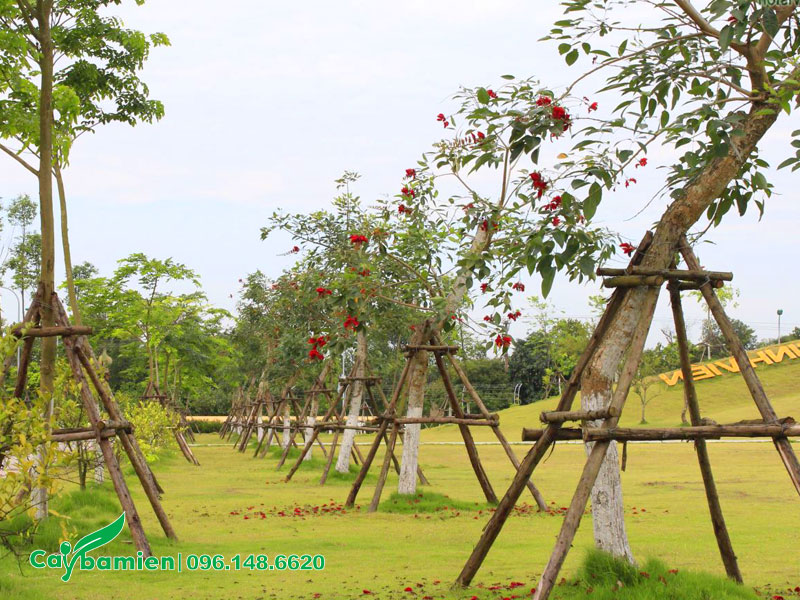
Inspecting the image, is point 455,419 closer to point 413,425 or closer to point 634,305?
point 413,425

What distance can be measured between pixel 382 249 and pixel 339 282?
0.80 m

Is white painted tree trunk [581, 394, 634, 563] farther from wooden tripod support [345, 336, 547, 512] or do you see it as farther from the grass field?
wooden tripod support [345, 336, 547, 512]

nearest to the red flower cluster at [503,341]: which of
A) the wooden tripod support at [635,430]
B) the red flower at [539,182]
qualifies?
the wooden tripod support at [635,430]

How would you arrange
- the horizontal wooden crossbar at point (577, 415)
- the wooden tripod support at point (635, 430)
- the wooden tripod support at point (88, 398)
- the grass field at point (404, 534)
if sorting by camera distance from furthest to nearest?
1. the wooden tripod support at point (88, 398)
2. the grass field at point (404, 534)
3. the horizontal wooden crossbar at point (577, 415)
4. the wooden tripod support at point (635, 430)

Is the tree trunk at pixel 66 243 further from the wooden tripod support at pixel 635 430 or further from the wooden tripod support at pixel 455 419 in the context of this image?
the wooden tripod support at pixel 635 430

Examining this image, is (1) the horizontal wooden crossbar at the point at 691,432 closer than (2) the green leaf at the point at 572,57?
Yes

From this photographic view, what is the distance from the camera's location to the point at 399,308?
19188 mm

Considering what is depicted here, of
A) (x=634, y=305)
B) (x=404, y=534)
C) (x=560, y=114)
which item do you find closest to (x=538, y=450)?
(x=634, y=305)

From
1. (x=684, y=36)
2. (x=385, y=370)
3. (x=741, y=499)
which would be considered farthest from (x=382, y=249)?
(x=385, y=370)

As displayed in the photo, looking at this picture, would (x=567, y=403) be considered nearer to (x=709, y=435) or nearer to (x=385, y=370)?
(x=709, y=435)

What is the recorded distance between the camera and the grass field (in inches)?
325

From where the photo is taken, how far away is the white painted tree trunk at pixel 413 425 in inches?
584

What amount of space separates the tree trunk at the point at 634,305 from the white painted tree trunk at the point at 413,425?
270 inches

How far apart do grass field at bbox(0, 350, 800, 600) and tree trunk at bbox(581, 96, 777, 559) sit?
600mm
